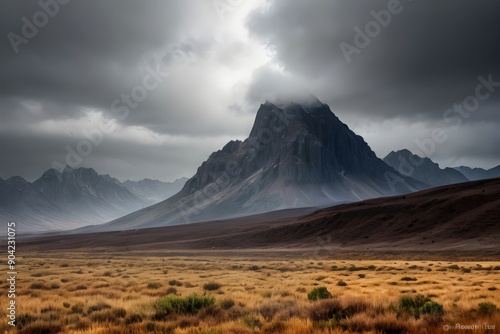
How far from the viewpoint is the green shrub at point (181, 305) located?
12393 millimetres

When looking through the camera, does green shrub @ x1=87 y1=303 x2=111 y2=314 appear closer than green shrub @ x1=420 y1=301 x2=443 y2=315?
No

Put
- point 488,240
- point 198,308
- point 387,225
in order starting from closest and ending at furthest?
point 198,308 < point 488,240 < point 387,225

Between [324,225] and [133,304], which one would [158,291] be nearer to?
[133,304]

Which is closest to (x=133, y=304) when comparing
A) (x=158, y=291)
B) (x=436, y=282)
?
(x=158, y=291)

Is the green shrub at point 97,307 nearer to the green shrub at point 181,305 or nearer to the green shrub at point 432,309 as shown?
the green shrub at point 181,305

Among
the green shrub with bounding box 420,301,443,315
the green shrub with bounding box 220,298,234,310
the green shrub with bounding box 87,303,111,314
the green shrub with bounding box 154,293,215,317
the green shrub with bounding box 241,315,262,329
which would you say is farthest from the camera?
the green shrub with bounding box 220,298,234,310

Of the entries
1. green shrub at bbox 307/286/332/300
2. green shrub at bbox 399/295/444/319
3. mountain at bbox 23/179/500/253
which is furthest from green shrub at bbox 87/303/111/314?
mountain at bbox 23/179/500/253

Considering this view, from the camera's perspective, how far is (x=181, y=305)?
500 inches

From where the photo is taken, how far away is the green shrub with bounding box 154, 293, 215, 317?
12.4 metres

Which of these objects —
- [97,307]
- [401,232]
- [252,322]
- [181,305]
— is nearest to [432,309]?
[252,322]

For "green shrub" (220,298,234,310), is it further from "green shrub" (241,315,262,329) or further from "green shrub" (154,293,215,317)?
"green shrub" (241,315,262,329)

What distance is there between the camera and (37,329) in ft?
36.0

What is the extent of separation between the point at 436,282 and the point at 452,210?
262 feet

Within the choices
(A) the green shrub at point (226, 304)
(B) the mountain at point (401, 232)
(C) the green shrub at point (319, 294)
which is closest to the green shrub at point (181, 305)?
(A) the green shrub at point (226, 304)
